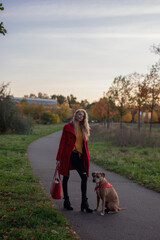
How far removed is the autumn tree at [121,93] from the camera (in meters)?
35.2

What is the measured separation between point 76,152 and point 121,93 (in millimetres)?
32074

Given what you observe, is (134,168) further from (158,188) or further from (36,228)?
(36,228)

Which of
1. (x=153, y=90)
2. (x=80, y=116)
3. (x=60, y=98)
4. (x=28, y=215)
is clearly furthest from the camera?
(x=60, y=98)

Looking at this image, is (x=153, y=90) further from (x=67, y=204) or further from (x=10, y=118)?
(x=67, y=204)

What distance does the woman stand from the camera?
5363mm

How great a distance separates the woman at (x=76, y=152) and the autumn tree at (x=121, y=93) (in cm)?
2963

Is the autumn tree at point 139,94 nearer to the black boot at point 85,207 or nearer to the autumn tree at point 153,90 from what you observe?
the autumn tree at point 153,90

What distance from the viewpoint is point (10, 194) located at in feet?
20.3

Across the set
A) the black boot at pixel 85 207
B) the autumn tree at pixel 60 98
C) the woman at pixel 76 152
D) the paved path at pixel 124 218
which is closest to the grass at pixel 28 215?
the paved path at pixel 124 218

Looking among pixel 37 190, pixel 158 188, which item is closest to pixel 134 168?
pixel 158 188

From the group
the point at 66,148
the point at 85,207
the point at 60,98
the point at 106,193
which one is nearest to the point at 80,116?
the point at 66,148

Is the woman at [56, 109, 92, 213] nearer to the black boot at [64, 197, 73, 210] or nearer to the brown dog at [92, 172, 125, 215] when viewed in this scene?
the black boot at [64, 197, 73, 210]

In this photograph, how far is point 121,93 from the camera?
3672 cm

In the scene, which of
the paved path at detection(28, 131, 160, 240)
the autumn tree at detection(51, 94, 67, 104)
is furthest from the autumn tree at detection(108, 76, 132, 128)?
the autumn tree at detection(51, 94, 67, 104)
